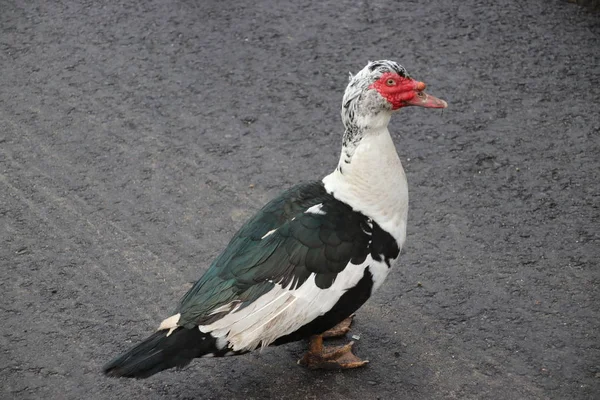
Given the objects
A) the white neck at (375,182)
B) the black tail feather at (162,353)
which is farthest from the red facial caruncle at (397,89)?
the black tail feather at (162,353)

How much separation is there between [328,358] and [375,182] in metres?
0.83

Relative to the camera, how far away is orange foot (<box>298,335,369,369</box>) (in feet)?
12.1

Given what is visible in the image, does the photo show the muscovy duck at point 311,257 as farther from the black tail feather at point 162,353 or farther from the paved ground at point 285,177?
the paved ground at point 285,177

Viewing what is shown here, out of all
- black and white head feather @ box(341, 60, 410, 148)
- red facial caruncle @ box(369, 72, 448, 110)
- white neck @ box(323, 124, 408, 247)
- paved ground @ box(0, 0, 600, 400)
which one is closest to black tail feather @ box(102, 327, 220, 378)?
paved ground @ box(0, 0, 600, 400)

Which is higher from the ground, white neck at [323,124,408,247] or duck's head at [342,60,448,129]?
duck's head at [342,60,448,129]

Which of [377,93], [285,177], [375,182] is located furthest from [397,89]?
[285,177]

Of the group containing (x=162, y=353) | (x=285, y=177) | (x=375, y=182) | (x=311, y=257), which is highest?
(x=375, y=182)

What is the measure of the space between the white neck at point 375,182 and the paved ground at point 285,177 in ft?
2.21

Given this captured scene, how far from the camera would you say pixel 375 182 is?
3.48 m

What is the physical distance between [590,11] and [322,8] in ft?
6.53

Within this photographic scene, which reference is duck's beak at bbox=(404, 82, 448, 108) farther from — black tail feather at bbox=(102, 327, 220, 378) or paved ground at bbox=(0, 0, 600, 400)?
black tail feather at bbox=(102, 327, 220, 378)

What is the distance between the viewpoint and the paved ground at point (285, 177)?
12.2ft

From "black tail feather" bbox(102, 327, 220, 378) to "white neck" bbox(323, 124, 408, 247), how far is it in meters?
0.84

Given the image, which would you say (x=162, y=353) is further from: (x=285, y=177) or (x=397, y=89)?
(x=285, y=177)
